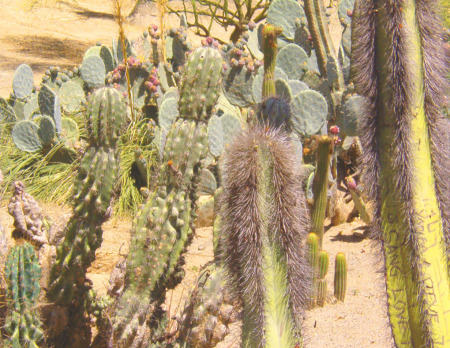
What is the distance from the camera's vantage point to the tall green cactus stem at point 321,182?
2.94 meters

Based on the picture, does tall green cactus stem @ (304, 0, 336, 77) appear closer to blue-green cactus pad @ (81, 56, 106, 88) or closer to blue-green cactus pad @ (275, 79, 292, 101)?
blue-green cactus pad @ (275, 79, 292, 101)

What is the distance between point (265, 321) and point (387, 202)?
53 cm

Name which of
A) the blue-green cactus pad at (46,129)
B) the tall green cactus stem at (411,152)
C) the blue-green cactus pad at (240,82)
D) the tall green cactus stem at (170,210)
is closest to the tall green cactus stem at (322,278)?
the tall green cactus stem at (170,210)

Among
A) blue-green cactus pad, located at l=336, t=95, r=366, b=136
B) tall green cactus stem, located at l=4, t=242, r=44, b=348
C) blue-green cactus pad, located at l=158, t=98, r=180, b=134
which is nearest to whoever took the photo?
tall green cactus stem, located at l=4, t=242, r=44, b=348

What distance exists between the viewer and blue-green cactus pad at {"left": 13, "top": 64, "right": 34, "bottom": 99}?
5.62 meters

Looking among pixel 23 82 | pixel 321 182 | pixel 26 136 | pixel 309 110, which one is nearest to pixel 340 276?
pixel 321 182

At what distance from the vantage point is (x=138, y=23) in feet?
48.7

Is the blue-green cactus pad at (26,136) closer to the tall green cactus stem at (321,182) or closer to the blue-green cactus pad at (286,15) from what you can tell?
the blue-green cactus pad at (286,15)

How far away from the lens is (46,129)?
5055 mm

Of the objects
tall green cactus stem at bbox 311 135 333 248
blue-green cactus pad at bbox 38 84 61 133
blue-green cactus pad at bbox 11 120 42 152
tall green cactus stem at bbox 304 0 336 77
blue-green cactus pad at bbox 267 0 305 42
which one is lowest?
tall green cactus stem at bbox 311 135 333 248

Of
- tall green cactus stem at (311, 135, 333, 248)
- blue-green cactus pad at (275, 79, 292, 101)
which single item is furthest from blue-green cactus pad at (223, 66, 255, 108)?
tall green cactus stem at (311, 135, 333, 248)

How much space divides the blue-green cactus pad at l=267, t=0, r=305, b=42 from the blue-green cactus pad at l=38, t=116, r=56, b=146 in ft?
7.89

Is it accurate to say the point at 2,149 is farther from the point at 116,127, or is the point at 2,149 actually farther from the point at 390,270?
the point at 390,270

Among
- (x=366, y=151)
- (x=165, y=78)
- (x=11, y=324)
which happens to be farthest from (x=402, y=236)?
(x=165, y=78)
